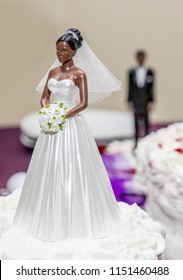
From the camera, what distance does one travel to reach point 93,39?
563 centimetres

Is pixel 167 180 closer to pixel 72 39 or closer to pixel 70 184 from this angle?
pixel 70 184

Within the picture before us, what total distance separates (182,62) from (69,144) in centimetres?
374

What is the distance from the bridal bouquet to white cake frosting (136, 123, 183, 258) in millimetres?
960

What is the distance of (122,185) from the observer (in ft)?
12.5

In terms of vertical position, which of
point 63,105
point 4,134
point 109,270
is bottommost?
point 4,134

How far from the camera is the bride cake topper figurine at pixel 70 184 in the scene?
2.09 meters

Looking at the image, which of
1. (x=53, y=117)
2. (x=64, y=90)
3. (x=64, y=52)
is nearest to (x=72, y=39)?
(x=64, y=52)

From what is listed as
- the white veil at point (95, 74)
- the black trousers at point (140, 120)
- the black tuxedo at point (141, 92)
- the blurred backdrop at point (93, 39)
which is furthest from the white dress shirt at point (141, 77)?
the white veil at point (95, 74)

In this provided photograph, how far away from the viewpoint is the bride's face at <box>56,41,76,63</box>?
2.07m

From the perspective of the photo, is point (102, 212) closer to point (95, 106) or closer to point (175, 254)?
point (175, 254)

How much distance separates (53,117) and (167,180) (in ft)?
3.37

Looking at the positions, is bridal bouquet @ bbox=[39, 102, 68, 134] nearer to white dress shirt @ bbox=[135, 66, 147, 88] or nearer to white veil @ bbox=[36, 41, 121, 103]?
white veil @ bbox=[36, 41, 121, 103]

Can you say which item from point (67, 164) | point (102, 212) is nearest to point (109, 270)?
point (102, 212)

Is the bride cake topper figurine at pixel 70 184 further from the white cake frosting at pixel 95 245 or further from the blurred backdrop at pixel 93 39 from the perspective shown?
the blurred backdrop at pixel 93 39
